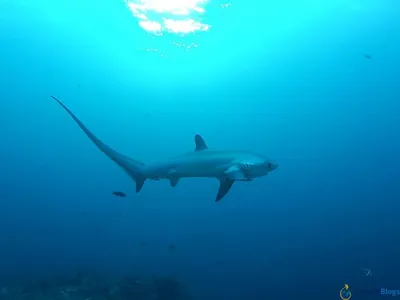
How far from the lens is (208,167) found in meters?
6.78

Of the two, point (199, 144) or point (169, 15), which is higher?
point (169, 15)

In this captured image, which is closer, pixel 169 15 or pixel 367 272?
pixel 367 272

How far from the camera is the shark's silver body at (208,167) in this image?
259 inches

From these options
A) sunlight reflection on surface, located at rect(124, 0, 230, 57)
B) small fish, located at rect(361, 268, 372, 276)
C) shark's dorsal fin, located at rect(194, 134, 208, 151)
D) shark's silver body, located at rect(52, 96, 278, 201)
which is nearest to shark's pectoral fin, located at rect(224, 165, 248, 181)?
shark's silver body, located at rect(52, 96, 278, 201)

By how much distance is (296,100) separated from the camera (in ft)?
164

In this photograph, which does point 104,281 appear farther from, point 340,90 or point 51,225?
point 340,90

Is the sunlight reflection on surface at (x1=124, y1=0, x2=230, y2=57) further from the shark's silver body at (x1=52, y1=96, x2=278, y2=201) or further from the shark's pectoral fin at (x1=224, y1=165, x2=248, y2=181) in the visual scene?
the shark's pectoral fin at (x1=224, y1=165, x2=248, y2=181)

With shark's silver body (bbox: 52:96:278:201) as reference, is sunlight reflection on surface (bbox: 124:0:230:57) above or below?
above

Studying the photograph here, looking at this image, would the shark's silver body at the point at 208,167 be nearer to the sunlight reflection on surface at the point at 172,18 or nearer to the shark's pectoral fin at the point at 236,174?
the shark's pectoral fin at the point at 236,174

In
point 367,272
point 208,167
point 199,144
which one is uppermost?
point 199,144

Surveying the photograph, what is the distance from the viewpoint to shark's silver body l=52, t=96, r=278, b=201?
6.59m

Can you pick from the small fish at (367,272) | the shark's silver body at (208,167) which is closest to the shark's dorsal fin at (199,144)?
the shark's silver body at (208,167)

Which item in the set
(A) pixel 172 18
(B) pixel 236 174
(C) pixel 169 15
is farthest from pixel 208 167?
(A) pixel 172 18

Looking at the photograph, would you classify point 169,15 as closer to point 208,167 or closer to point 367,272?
point 208,167
